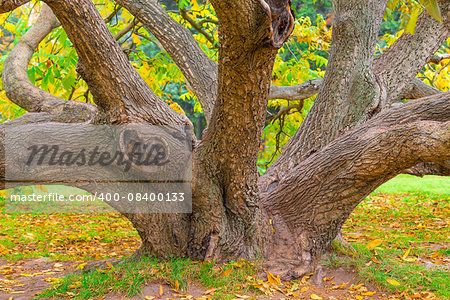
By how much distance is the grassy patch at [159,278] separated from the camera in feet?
10.6

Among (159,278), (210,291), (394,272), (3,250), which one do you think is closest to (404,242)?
(394,272)

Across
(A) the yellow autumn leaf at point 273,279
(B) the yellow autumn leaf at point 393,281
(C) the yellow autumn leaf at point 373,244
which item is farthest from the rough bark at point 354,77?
(B) the yellow autumn leaf at point 393,281

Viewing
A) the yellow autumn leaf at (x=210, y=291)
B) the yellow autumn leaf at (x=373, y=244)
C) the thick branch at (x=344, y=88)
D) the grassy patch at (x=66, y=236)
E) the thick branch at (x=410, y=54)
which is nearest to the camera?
the yellow autumn leaf at (x=210, y=291)

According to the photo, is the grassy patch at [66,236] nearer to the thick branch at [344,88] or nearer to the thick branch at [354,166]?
the thick branch at [354,166]

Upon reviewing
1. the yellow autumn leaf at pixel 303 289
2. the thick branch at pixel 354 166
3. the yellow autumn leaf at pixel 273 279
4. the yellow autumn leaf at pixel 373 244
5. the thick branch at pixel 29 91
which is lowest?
the yellow autumn leaf at pixel 303 289

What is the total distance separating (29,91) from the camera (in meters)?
4.48

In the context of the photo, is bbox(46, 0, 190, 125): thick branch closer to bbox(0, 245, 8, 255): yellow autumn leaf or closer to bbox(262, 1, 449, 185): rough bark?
bbox(262, 1, 449, 185): rough bark

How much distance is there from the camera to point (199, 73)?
17.4 ft

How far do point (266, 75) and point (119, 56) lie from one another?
47.0 inches

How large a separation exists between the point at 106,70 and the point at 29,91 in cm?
172

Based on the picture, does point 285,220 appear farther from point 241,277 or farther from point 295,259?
point 241,277

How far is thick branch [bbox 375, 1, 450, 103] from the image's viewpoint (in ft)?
16.1

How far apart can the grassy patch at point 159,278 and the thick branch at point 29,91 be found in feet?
4.58

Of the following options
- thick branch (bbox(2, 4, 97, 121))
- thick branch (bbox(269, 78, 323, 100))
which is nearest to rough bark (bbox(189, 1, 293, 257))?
thick branch (bbox(2, 4, 97, 121))
